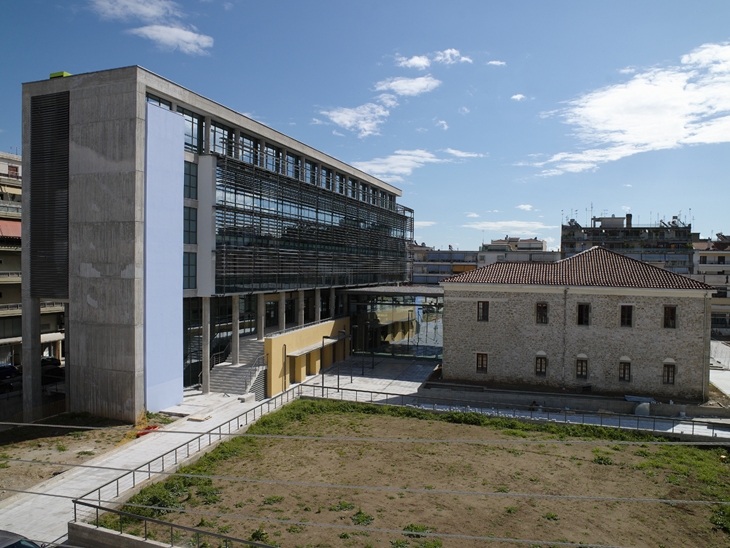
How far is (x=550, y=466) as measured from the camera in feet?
63.5

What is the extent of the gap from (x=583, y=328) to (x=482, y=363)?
5973mm

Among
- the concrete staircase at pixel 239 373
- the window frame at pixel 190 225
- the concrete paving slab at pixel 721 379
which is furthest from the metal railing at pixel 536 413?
the window frame at pixel 190 225

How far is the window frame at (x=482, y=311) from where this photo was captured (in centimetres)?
3103

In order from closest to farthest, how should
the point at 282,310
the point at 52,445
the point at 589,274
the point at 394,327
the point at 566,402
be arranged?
the point at 52,445 → the point at 566,402 → the point at 589,274 → the point at 282,310 → the point at 394,327

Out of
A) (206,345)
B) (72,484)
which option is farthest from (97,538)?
(206,345)

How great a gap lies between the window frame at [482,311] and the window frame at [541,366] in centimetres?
363

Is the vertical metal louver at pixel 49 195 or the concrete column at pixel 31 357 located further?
the concrete column at pixel 31 357

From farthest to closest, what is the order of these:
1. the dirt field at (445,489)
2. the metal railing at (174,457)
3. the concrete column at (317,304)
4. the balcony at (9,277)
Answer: the concrete column at (317,304) < the balcony at (9,277) < the metal railing at (174,457) < the dirt field at (445,489)

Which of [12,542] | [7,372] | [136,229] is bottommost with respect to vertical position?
[7,372]

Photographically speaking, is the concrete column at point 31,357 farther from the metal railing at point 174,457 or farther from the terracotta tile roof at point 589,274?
the terracotta tile roof at point 589,274

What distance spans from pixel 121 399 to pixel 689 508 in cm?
2223

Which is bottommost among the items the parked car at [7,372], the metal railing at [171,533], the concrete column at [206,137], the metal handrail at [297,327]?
the metal railing at [171,533]

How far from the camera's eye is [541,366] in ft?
98.5

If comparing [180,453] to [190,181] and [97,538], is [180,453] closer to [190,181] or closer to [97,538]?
[97,538]
